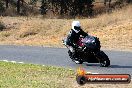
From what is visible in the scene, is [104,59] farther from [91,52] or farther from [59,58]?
A: [59,58]

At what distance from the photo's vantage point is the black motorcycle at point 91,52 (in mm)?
15516

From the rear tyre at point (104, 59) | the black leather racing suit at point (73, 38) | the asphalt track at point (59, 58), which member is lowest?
the asphalt track at point (59, 58)

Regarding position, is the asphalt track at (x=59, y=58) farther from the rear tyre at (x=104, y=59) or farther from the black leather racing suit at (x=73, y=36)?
the black leather racing suit at (x=73, y=36)

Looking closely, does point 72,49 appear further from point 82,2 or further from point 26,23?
point 82,2

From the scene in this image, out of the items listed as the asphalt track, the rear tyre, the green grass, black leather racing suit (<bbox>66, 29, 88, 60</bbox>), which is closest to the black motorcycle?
the rear tyre

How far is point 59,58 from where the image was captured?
60.1ft

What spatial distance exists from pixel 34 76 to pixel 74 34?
10.9 ft

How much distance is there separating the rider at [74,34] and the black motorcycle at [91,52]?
14 cm

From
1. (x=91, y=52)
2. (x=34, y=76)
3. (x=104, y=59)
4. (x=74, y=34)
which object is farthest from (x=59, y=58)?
(x=34, y=76)

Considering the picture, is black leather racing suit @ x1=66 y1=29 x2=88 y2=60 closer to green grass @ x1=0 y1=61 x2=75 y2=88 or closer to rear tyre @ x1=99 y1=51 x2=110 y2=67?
rear tyre @ x1=99 y1=51 x2=110 y2=67

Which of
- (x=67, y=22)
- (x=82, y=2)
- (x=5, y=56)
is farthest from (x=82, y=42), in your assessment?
(x=82, y=2)

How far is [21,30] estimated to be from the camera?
31953 mm

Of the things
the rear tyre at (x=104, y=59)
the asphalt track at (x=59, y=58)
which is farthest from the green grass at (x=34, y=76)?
the rear tyre at (x=104, y=59)

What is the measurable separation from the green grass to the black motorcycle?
1485mm
